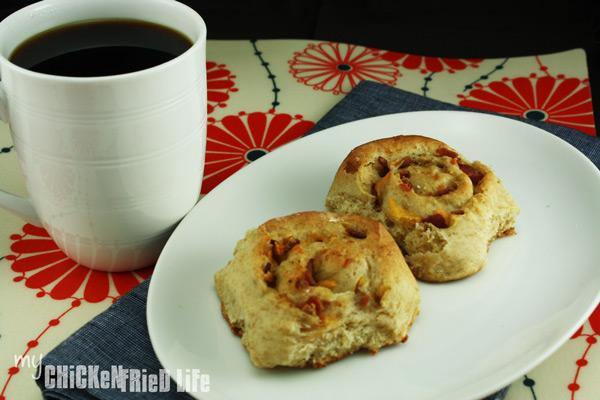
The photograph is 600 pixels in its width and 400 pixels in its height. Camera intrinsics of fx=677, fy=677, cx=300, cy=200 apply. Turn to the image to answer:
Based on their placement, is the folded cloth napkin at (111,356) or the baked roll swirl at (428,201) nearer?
the folded cloth napkin at (111,356)

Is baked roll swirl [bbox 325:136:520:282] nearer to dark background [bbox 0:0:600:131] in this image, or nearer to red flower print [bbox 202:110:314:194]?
red flower print [bbox 202:110:314:194]

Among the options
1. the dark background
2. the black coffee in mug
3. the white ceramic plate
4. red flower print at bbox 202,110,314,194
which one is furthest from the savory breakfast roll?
the dark background

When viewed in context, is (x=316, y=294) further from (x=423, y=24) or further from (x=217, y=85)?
(x=423, y=24)

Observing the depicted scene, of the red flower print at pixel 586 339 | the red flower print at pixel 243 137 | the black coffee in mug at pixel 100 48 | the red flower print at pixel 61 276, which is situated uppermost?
the black coffee in mug at pixel 100 48

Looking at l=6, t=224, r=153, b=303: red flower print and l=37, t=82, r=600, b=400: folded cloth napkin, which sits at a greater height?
l=37, t=82, r=600, b=400: folded cloth napkin

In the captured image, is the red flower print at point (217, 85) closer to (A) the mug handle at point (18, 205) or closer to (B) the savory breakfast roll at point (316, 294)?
(A) the mug handle at point (18, 205)

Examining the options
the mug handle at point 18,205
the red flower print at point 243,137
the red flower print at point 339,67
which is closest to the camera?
the mug handle at point 18,205

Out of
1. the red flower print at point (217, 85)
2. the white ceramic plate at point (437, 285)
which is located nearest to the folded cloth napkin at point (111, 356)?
the white ceramic plate at point (437, 285)
